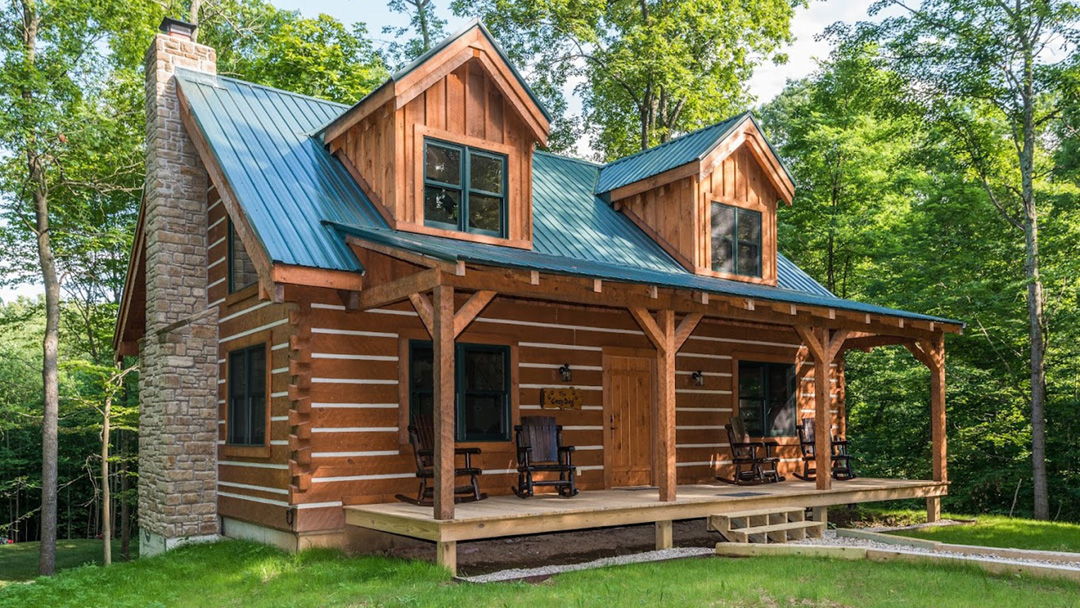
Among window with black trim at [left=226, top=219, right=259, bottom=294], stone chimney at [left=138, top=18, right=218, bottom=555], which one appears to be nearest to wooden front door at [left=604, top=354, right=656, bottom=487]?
window with black trim at [left=226, top=219, right=259, bottom=294]

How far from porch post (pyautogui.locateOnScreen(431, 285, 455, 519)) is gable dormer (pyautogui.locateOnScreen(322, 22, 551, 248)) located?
2792 millimetres

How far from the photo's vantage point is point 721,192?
46.7ft

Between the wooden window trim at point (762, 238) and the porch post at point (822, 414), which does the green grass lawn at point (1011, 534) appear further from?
the wooden window trim at point (762, 238)

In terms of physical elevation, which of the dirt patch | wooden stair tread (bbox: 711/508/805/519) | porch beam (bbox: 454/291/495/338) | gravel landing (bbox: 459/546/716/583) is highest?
porch beam (bbox: 454/291/495/338)

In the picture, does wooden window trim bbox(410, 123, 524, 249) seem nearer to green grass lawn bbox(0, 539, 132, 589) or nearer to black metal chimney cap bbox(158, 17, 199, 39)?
black metal chimney cap bbox(158, 17, 199, 39)

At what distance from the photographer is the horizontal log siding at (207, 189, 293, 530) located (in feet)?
33.2

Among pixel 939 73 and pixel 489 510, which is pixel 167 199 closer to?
pixel 489 510

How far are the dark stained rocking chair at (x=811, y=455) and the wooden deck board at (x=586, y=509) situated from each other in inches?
49.4

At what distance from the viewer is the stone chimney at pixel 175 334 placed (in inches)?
455

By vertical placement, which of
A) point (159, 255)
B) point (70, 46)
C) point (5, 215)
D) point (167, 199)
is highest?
point (70, 46)

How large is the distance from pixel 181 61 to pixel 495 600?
9311mm

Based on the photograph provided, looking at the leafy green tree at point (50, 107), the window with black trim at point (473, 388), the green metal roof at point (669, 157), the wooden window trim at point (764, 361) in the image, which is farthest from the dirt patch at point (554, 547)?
the leafy green tree at point (50, 107)

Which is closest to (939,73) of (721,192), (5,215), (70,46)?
(721,192)

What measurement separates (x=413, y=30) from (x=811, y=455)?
719 inches
